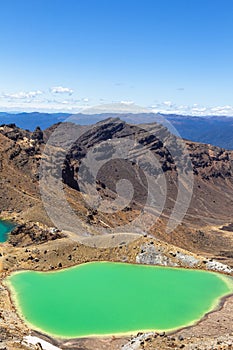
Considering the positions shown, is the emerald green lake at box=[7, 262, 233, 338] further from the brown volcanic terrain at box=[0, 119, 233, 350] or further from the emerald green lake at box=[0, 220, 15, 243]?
the emerald green lake at box=[0, 220, 15, 243]

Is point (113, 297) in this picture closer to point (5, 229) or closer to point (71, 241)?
point (71, 241)

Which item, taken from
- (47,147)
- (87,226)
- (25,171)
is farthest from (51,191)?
(47,147)

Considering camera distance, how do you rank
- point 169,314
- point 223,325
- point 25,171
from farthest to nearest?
point 25,171, point 169,314, point 223,325

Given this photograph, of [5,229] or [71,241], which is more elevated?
[71,241]

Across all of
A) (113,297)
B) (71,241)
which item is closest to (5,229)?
(71,241)

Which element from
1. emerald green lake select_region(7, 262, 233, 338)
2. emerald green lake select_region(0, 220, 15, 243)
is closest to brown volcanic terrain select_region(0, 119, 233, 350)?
emerald green lake select_region(7, 262, 233, 338)

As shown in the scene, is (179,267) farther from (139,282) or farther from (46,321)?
(46,321)
